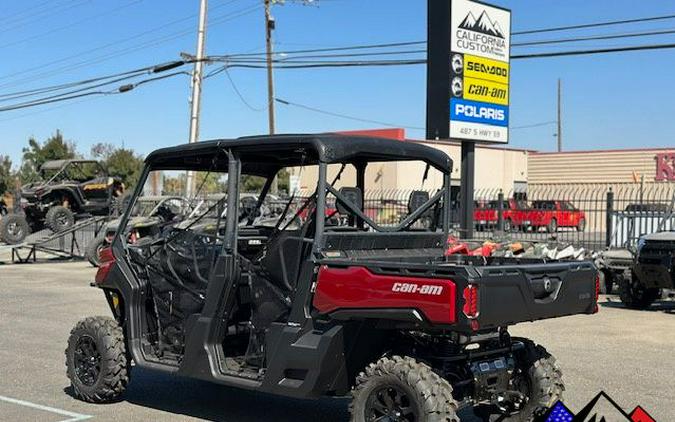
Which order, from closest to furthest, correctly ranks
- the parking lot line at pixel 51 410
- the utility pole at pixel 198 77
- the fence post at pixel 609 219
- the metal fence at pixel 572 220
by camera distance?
the parking lot line at pixel 51 410
the metal fence at pixel 572 220
the fence post at pixel 609 219
the utility pole at pixel 198 77

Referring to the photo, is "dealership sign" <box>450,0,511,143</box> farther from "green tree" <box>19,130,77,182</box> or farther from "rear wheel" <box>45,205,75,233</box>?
"green tree" <box>19,130,77,182</box>

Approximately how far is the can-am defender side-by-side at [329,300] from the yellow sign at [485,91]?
11.3m

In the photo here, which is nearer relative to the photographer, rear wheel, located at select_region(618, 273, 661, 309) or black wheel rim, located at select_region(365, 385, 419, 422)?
black wheel rim, located at select_region(365, 385, 419, 422)

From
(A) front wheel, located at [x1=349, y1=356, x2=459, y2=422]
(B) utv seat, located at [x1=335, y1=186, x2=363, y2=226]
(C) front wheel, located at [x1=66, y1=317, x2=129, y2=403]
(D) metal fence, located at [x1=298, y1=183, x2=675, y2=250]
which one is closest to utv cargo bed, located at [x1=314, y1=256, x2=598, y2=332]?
(A) front wheel, located at [x1=349, y1=356, x2=459, y2=422]

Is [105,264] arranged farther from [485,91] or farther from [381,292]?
[485,91]

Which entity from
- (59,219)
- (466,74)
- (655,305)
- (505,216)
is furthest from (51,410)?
(59,219)

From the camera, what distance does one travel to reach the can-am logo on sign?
1748 centimetres

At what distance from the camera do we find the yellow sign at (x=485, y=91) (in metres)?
17.8

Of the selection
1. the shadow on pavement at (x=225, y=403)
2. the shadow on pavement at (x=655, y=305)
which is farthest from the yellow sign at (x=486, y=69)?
the shadow on pavement at (x=225, y=403)

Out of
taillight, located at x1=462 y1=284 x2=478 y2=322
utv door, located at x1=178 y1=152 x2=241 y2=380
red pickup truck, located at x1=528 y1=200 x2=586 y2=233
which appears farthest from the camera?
red pickup truck, located at x1=528 y1=200 x2=586 y2=233

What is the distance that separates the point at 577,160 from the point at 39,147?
1484 inches

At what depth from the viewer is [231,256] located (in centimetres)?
609

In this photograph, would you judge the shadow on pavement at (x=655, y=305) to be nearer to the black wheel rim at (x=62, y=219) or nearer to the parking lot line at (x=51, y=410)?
the parking lot line at (x=51, y=410)

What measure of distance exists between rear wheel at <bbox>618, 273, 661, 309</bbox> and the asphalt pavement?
224mm
